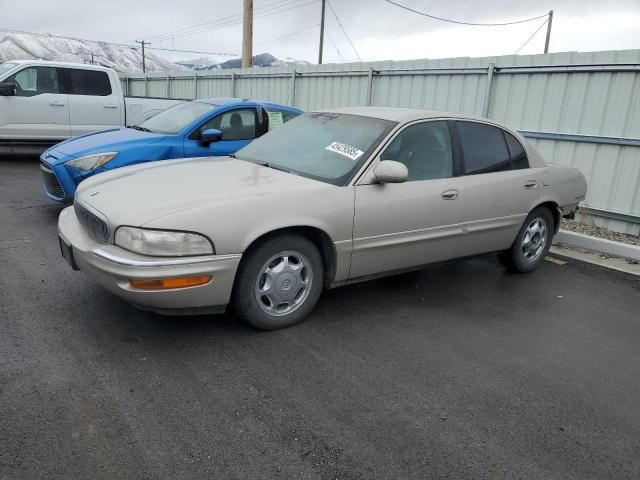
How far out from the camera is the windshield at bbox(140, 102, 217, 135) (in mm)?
6824

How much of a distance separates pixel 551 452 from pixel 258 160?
3.02 meters

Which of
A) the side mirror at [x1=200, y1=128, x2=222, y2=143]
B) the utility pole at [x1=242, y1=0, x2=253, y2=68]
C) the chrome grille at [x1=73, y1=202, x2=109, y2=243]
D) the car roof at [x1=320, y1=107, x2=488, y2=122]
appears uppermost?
the utility pole at [x1=242, y1=0, x2=253, y2=68]

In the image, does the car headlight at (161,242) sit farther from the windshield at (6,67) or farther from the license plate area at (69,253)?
the windshield at (6,67)

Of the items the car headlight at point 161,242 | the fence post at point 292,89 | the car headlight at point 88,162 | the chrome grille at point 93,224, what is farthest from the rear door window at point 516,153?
the fence post at point 292,89

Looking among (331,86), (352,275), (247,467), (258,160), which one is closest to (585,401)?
(352,275)

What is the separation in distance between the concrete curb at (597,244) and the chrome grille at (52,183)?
5.94 m

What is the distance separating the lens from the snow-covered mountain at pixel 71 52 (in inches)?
1547

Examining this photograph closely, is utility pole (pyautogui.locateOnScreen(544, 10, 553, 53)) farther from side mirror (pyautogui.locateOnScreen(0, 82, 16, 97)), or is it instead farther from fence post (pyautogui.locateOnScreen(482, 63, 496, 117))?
side mirror (pyautogui.locateOnScreen(0, 82, 16, 97))

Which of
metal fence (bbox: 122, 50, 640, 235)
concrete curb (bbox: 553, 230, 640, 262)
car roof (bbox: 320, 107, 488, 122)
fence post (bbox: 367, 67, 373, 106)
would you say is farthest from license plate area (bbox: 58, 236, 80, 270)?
fence post (bbox: 367, 67, 373, 106)

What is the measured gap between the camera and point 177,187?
3.72 meters

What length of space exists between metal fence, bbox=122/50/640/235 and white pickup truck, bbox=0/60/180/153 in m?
4.72

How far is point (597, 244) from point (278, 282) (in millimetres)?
4503

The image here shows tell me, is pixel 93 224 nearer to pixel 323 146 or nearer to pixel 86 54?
pixel 323 146

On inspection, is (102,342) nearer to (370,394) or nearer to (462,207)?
(370,394)
